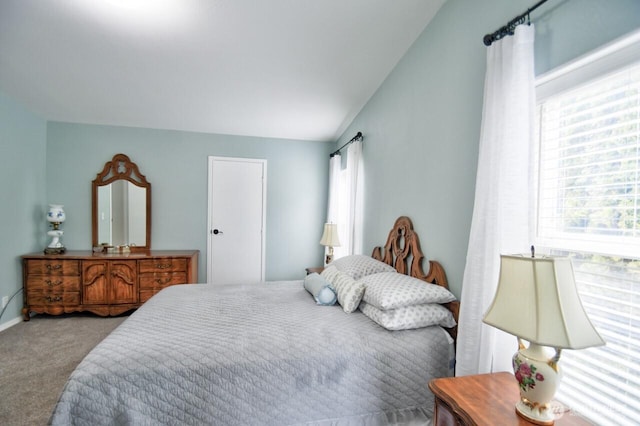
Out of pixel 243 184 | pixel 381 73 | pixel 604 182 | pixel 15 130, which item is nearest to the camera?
pixel 604 182

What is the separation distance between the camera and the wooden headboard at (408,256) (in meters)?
1.84

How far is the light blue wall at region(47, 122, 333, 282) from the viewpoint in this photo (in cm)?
388

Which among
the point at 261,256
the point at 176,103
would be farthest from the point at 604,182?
the point at 261,256

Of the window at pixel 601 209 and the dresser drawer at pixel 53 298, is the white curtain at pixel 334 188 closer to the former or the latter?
the window at pixel 601 209

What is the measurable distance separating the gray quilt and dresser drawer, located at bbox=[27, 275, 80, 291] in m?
2.41

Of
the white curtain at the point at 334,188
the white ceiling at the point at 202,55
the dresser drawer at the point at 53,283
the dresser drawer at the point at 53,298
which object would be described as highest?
the white ceiling at the point at 202,55

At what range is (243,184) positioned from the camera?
4398mm

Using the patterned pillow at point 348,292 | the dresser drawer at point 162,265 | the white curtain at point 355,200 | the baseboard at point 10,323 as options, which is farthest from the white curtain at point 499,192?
the baseboard at point 10,323

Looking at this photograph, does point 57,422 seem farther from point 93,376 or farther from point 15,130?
point 15,130

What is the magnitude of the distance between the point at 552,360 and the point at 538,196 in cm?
69

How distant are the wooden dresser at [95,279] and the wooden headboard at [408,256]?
251 cm

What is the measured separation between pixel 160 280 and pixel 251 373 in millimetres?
2748

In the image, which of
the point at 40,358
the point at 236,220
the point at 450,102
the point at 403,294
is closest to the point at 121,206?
the point at 236,220

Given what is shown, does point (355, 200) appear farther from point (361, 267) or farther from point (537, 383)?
point (537, 383)
